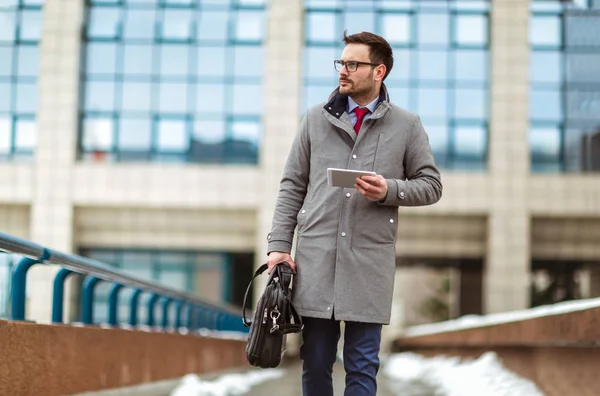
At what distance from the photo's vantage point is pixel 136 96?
39.1 m

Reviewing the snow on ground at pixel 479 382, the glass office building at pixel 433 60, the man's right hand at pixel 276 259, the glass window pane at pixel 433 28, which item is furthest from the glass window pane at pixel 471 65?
the man's right hand at pixel 276 259

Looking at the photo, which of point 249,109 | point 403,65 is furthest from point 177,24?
point 403,65

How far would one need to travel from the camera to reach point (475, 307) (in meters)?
51.7

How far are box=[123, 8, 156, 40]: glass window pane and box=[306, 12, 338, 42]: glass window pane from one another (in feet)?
18.5

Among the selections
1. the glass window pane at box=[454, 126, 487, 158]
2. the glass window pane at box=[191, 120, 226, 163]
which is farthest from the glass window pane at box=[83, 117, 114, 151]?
the glass window pane at box=[454, 126, 487, 158]

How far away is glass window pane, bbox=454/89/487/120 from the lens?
39438 millimetres

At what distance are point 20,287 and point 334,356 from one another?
7.18ft

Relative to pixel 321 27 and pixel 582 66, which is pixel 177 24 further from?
pixel 582 66

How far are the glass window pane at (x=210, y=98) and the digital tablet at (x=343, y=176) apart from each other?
3460 cm

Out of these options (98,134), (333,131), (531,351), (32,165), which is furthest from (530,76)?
(333,131)

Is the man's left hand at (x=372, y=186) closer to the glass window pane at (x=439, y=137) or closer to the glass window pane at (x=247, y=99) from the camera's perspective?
the glass window pane at (x=439, y=137)

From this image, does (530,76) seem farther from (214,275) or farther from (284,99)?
(214,275)

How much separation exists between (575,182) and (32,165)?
63.3 ft

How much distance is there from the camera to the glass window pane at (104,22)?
39.3 meters
